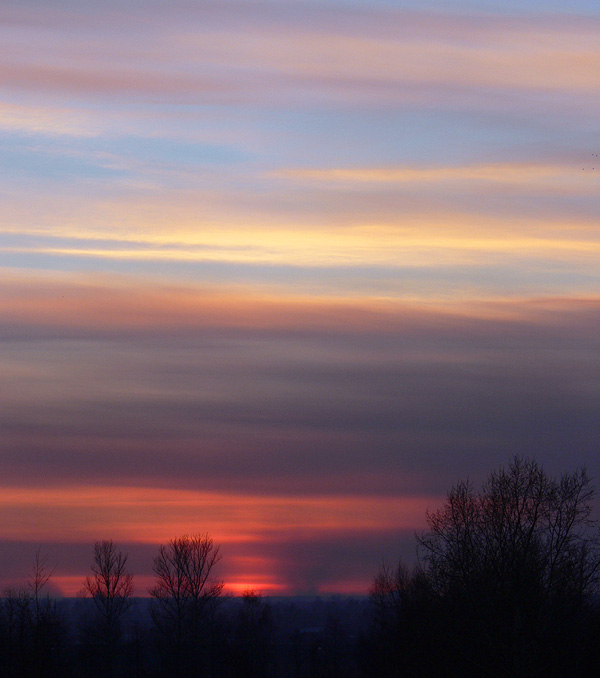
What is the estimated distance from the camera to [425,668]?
6481cm

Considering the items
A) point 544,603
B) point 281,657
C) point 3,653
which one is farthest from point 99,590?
point 281,657

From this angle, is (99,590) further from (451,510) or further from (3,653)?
(451,510)

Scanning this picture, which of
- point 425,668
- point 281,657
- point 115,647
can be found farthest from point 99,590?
point 281,657

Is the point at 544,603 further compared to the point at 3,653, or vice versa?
the point at 3,653

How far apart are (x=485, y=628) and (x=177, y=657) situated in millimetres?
38519

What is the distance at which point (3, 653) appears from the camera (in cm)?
6003

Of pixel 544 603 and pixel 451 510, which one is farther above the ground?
pixel 451 510

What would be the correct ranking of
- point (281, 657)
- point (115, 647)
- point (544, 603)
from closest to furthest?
point (544, 603), point (115, 647), point (281, 657)

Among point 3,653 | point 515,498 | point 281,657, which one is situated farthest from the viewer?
point 281,657

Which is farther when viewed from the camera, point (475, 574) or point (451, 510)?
point (451, 510)

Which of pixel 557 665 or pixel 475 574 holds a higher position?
pixel 475 574

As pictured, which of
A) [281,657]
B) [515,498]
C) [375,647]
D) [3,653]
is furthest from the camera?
[281,657]

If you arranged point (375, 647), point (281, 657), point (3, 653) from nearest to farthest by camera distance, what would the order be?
point (3, 653) < point (375, 647) < point (281, 657)

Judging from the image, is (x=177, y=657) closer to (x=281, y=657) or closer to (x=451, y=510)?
(x=451, y=510)
